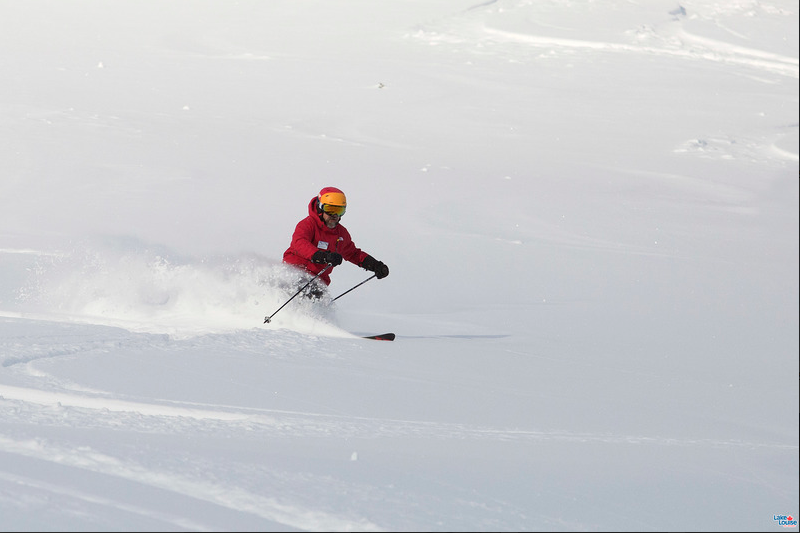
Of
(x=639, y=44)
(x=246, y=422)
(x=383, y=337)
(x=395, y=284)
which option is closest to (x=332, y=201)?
(x=383, y=337)

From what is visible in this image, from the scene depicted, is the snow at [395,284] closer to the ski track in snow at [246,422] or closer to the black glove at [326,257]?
the ski track in snow at [246,422]

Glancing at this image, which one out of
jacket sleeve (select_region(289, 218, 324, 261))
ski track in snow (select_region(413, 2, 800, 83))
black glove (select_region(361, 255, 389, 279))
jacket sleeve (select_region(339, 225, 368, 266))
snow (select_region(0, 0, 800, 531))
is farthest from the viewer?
ski track in snow (select_region(413, 2, 800, 83))

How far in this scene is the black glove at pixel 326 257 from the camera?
21.6 ft

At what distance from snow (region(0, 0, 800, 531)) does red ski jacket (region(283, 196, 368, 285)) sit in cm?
21

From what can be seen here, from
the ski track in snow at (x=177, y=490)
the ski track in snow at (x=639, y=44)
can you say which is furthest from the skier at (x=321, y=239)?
the ski track in snow at (x=639, y=44)

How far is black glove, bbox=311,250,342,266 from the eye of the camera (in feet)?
21.6

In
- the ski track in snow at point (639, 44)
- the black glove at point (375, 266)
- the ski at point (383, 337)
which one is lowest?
the ski at point (383, 337)

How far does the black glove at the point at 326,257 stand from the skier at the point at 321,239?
14mm

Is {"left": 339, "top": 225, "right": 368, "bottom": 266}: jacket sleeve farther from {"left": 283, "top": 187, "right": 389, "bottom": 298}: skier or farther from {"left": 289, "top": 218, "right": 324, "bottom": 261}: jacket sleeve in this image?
{"left": 289, "top": 218, "right": 324, "bottom": 261}: jacket sleeve

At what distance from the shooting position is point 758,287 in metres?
8.06

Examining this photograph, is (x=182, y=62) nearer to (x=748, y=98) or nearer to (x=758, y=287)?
(x=748, y=98)

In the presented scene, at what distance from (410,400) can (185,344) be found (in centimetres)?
173

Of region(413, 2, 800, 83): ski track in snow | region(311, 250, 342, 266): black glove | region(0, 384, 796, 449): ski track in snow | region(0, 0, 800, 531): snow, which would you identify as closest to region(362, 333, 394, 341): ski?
region(0, 0, 800, 531): snow

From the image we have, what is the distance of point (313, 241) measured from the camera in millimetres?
7184
